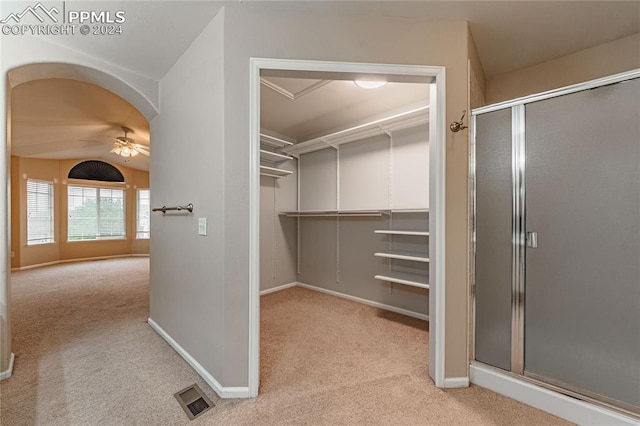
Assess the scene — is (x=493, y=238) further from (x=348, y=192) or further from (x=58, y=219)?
(x=58, y=219)

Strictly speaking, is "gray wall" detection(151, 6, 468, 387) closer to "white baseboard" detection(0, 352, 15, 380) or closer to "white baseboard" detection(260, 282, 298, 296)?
"white baseboard" detection(0, 352, 15, 380)

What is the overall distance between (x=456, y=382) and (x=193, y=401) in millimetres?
1729

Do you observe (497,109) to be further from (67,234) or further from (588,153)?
(67,234)

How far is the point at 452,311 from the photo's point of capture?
Answer: 1751 mm

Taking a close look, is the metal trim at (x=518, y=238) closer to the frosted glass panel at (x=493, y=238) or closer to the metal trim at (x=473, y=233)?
the frosted glass panel at (x=493, y=238)

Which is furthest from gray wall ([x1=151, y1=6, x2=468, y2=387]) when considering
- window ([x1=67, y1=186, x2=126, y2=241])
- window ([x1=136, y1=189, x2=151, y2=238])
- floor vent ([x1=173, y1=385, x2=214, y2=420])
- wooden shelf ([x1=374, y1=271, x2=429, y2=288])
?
window ([x1=136, y1=189, x2=151, y2=238])

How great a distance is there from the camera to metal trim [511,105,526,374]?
66.3 inches

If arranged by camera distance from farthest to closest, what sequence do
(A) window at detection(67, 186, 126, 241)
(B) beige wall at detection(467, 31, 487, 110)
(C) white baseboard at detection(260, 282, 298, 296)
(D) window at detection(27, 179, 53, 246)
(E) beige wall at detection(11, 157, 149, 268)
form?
(A) window at detection(67, 186, 126, 241) < (D) window at detection(27, 179, 53, 246) < (E) beige wall at detection(11, 157, 149, 268) < (C) white baseboard at detection(260, 282, 298, 296) < (B) beige wall at detection(467, 31, 487, 110)

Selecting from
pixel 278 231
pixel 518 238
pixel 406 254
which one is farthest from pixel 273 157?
pixel 518 238

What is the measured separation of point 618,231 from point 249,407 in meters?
2.36

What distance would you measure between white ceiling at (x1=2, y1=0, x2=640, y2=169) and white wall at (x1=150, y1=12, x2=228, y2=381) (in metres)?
0.18

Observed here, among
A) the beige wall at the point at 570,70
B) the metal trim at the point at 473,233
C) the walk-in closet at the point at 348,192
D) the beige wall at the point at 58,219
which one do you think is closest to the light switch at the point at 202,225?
the walk-in closet at the point at 348,192

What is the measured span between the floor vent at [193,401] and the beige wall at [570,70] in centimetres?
343

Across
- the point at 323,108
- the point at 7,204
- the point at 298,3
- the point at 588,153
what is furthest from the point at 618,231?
the point at 7,204
